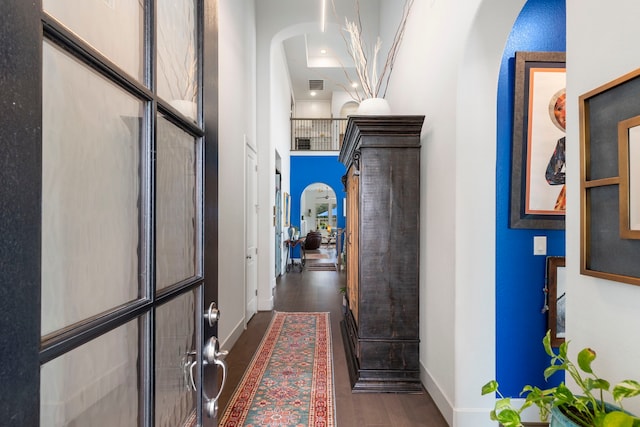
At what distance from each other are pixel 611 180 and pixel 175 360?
4.11 ft

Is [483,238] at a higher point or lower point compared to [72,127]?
lower

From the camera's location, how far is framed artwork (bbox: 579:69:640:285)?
850 mm

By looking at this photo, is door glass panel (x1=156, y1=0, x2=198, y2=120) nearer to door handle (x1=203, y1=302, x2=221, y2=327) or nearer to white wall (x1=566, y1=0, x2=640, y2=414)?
door handle (x1=203, y1=302, x2=221, y2=327)

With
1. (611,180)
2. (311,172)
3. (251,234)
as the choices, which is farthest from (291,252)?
(611,180)

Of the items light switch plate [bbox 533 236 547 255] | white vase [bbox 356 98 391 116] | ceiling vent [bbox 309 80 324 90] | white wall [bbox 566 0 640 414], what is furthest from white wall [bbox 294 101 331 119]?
white wall [bbox 566 0 640 414]

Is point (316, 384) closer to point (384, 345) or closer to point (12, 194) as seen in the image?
point (384, 345)

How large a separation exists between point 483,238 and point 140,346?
186cm

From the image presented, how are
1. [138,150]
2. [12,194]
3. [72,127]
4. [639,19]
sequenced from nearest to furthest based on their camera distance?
[12,194] < [72,127] < [138,150] < [639,19]

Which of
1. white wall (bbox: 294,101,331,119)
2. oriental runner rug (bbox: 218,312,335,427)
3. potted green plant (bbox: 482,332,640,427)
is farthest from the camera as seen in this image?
white wall (bbox: 294,101,331,119)

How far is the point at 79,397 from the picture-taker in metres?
0.60

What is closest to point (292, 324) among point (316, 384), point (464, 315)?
point (316, 384)

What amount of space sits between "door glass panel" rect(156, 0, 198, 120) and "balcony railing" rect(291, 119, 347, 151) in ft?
32.0

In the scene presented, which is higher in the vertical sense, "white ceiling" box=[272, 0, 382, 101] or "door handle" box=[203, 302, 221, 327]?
"white ceiling" box=[272, 0, 382, 101]

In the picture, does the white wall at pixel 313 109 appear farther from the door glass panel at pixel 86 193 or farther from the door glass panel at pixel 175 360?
the door glass panel at pixel 86 193
